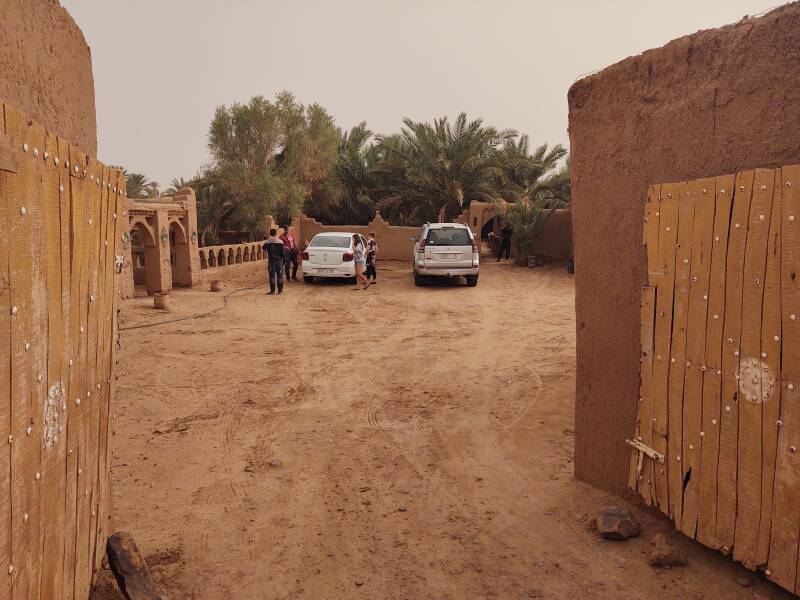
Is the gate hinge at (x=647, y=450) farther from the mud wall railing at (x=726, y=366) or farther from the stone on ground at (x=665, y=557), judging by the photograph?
the stone on ground at (x=665, y=557)

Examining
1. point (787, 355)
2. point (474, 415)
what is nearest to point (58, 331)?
point (787, 355)

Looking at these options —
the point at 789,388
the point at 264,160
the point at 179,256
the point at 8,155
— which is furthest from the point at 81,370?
the point at 264,160

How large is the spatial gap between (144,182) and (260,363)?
25.3 m

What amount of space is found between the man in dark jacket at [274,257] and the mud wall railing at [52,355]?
34.7 feet

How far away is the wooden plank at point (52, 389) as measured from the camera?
2.11 meters

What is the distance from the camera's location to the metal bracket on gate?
3383 mm

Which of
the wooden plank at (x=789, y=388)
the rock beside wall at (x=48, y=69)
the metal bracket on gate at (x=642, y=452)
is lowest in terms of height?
the metal bracket on gate at (x=642, y=452)

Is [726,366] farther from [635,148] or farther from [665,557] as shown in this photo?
[635,148]

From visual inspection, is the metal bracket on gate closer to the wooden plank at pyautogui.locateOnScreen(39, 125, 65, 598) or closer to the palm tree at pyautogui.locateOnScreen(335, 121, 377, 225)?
the wooden plank at pyautogui.locateOnScreen(39, 125, 65, 598)

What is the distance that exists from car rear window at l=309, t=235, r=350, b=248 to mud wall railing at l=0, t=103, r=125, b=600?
521 inches

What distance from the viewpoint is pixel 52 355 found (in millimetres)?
2156

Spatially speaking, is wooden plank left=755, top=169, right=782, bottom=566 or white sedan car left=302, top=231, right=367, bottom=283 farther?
white sedan car left=302, top=231, right=367, bottom=283

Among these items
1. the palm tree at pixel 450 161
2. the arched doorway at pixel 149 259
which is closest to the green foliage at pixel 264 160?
the palm tree at pixel 450 161

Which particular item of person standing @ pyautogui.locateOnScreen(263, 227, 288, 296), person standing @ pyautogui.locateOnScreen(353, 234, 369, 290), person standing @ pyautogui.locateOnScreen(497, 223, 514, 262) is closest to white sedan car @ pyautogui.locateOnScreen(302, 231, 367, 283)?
person standing @ pyautogui.locateOnScreen(353, 234, 369, 290)
